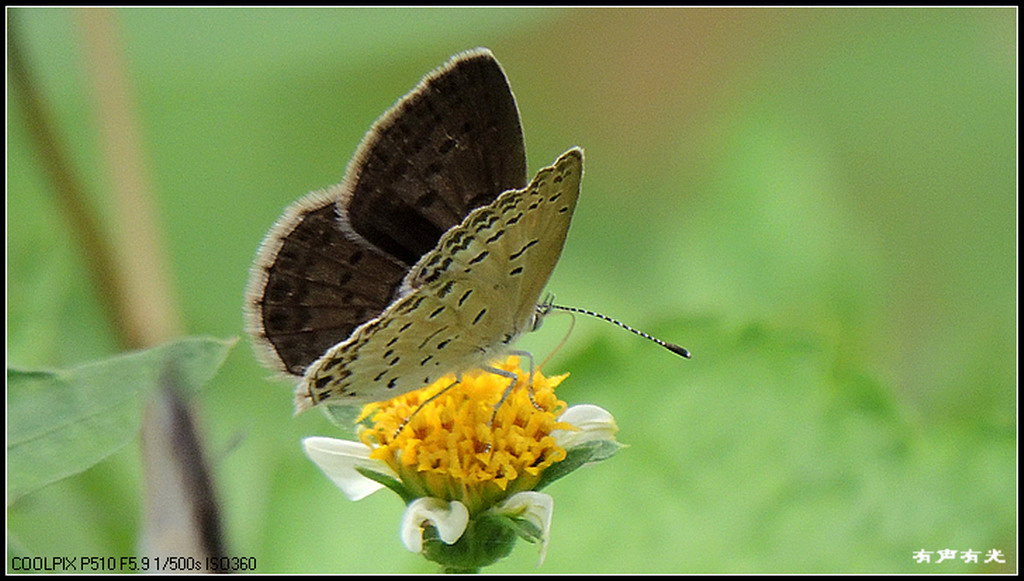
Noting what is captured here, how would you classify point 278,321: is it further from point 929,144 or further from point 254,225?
point 929,144

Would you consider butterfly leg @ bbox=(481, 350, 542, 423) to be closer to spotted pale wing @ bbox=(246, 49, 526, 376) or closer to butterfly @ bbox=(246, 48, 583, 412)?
butterfly @ bbox=(246, 48, 583, 412)

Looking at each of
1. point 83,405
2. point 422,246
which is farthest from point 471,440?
point 83,405

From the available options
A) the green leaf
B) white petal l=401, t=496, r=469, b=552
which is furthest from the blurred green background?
white petal l=401, t=496, r=469, b=552

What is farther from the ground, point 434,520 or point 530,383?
point 530,383

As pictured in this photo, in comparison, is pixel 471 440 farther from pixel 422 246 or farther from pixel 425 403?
pixel 422 246

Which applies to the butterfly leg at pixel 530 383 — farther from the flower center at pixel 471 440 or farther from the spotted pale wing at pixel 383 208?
the spotted pale wing at pixel 383 208

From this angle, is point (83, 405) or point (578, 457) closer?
point (83, 405)

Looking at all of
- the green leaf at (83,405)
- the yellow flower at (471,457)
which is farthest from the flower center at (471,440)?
the green leaf at (83,405)
